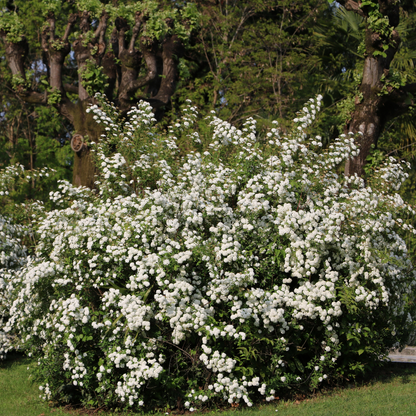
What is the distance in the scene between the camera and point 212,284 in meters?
5.84

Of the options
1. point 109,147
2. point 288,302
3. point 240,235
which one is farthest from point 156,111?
point 288,302

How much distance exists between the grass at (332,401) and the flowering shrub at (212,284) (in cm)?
20

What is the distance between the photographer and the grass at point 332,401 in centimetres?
547

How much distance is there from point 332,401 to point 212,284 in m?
1.97

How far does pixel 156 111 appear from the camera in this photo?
37.1 feet

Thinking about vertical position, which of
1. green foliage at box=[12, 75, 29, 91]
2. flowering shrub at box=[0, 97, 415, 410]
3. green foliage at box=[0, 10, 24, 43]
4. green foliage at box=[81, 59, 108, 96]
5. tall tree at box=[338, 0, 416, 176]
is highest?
green foliage at box=[0, 10, 24, 43]

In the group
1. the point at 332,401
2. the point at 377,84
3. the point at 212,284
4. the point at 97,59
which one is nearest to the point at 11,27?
the point at 97,59

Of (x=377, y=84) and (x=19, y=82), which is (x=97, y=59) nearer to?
(x=19, y=82)

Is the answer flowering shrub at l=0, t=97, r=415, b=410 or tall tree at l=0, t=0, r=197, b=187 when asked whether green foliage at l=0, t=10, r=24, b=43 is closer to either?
tall tree at l=0, t=0, r=197, b=187

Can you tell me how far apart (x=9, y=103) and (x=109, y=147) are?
14.0 metres

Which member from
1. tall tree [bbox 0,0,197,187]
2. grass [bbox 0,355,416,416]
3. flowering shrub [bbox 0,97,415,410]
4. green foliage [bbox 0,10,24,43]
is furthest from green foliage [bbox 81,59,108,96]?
grass [bbox 0,355,416,416]

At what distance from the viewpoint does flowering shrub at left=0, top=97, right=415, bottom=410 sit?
564 cm

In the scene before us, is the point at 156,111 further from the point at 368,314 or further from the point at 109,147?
the point at 368,314

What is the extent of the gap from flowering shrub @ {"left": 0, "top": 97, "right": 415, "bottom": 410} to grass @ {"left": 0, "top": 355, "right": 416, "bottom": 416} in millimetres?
204
